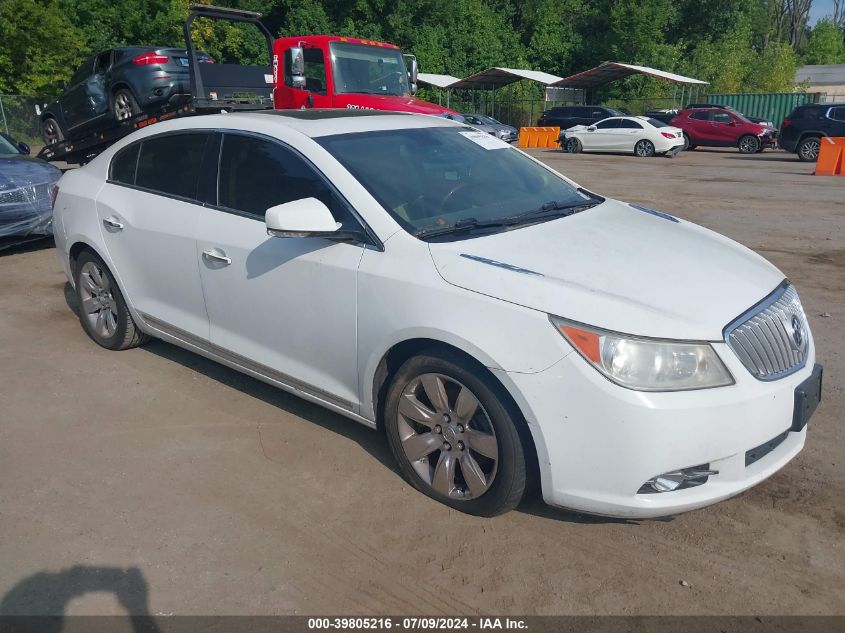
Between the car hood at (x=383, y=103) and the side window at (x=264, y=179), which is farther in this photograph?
the car hood at (x=383, y=103)

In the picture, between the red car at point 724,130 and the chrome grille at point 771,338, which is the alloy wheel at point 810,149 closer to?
the red car at point 724,130

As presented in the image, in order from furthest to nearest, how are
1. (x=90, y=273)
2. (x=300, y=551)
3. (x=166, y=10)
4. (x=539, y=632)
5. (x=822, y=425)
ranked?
(x=166, y=10) → (x=90, y=273) → (x=822, y=425) → (x=300, y=551) → (x=539, y=632)

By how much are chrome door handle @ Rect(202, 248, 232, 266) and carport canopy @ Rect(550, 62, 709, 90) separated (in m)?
32.4

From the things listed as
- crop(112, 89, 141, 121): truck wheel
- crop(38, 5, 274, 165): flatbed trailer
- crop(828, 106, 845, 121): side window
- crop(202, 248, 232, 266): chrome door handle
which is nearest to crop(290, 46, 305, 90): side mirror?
crop(38, 5, 274, 165): flatbed trailer

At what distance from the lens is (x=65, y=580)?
9.18 ft

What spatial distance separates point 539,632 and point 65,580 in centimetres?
182

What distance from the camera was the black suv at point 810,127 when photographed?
19.8 m

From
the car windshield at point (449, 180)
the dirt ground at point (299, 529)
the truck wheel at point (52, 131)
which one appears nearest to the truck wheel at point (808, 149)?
the dirt ground at point (299, 529)

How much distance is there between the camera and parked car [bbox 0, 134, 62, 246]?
777cm

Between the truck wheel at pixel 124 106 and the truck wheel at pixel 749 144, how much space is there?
20560 millimetres

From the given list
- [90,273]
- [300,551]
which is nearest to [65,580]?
[300,551]

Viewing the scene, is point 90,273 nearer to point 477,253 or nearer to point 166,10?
point 477,253

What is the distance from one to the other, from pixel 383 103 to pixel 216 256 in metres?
8.58

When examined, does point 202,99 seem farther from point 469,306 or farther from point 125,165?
Result: point 469,306
